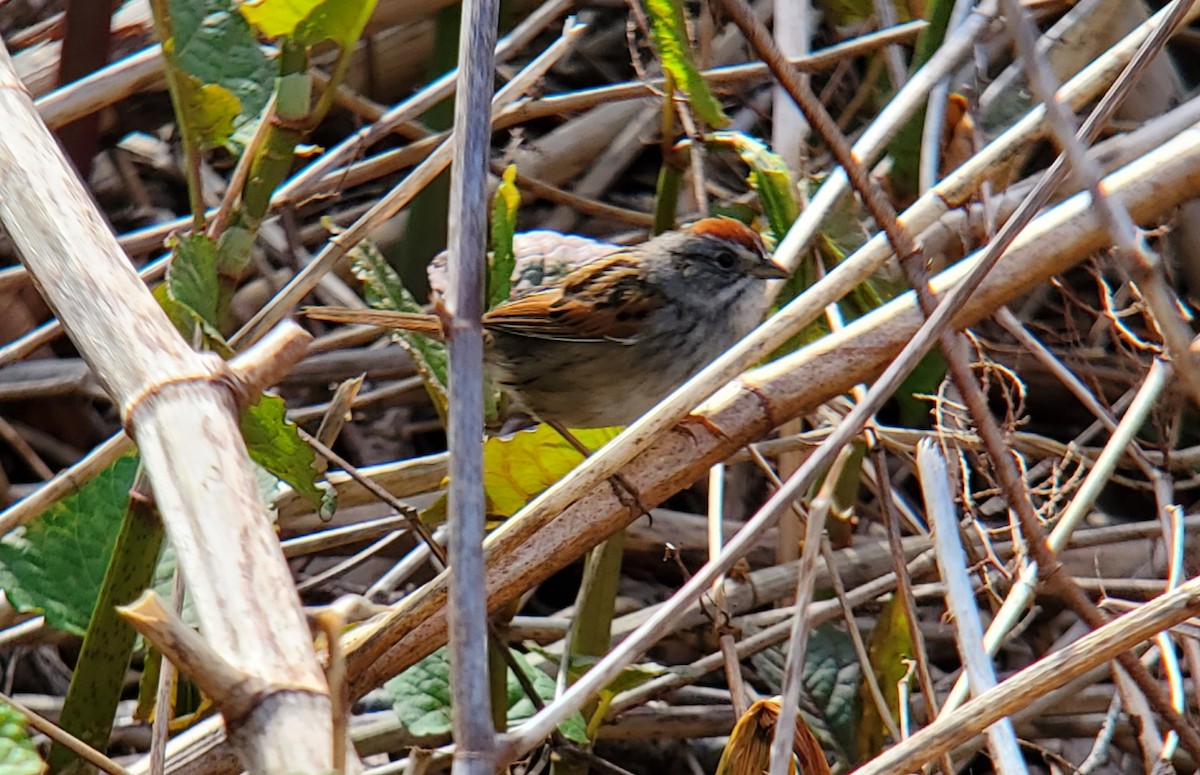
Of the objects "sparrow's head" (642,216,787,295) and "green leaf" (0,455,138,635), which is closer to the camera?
"green leaf" (0,455,138,635)

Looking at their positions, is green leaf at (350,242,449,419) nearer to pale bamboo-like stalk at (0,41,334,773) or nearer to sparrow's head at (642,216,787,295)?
pale bamboo-like stalk at (0,41,334,773)

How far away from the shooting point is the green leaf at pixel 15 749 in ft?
3.55

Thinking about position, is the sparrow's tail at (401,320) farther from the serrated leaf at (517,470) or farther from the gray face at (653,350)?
the gray face at (653,350)

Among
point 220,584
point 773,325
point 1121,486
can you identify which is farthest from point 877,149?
point 220,584

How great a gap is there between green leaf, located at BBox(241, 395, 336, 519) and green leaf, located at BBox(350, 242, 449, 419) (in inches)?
12.4

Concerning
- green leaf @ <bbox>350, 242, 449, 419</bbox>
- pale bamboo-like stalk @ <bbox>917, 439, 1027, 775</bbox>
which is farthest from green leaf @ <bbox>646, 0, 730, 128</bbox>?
pale bamboo-like stalk @ <bbox>917, 439, 1027, 775</bbox>

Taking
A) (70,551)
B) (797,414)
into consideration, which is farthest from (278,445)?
(797,414)

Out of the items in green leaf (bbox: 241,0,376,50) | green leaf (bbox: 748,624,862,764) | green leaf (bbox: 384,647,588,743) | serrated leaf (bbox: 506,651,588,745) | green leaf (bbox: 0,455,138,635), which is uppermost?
green leaf (bbox: 241,0,376,50)

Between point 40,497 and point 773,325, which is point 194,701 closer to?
point 40,497

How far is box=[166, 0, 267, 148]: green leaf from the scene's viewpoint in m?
1.76

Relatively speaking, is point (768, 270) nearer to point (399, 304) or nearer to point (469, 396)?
point (399, 304)

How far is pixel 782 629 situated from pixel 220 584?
55.4 inches

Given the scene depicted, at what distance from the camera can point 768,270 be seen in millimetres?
2387

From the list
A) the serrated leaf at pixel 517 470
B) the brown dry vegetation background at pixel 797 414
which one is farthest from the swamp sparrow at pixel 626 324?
the serrated leaf at pixel 517 470
